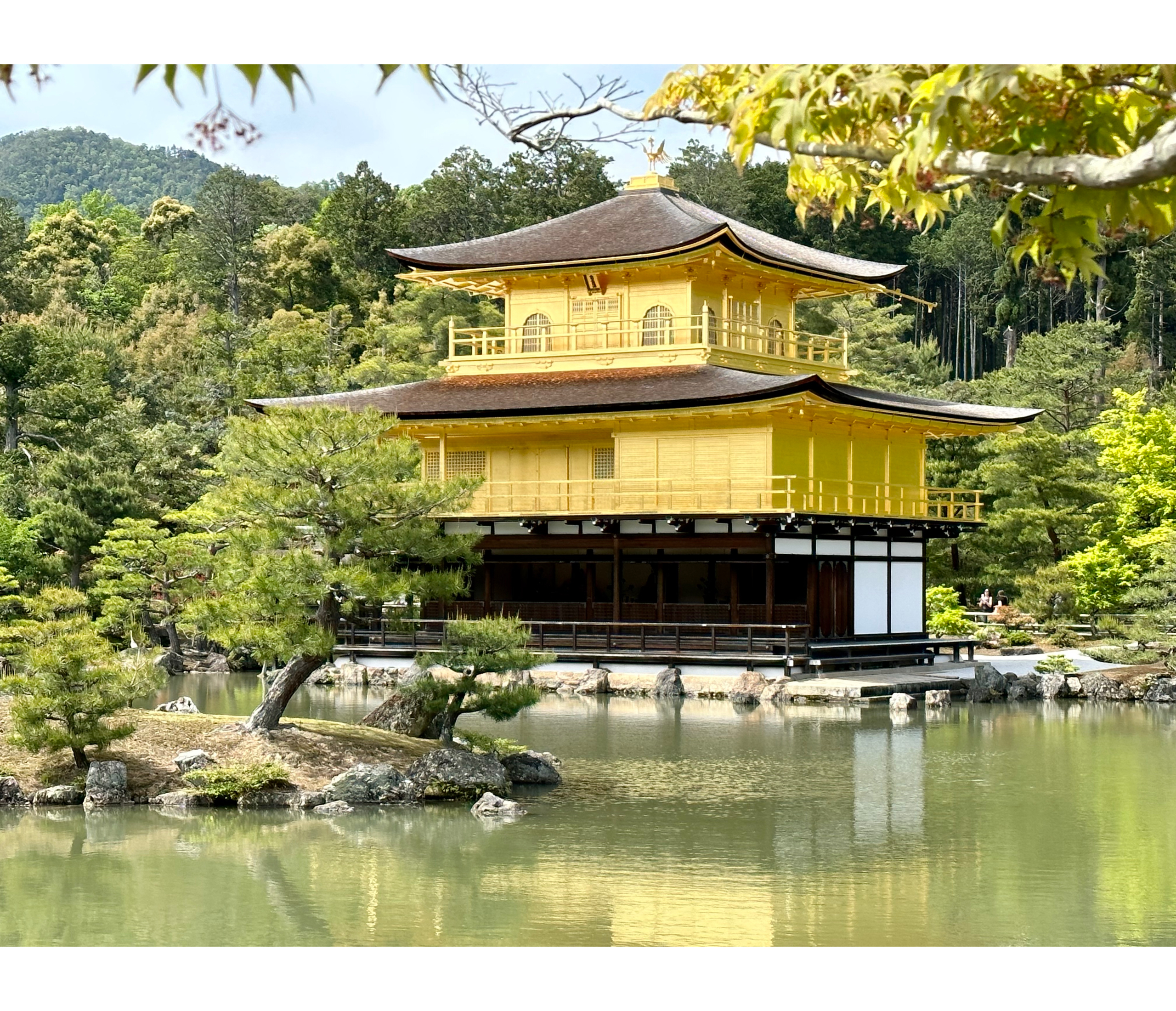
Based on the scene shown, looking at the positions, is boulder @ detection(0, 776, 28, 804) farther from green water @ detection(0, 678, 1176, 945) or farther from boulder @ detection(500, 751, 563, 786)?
boulder @ detection(500, 751, 563, 786)

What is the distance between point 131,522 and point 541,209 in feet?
86.6

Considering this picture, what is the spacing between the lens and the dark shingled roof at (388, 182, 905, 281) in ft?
95.8

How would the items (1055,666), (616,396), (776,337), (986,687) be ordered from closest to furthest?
(986,687)
(1055,666)
(616,396)
(776,337)

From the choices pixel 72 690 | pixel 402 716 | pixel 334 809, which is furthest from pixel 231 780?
pixel 402 716

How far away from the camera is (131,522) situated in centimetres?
2888

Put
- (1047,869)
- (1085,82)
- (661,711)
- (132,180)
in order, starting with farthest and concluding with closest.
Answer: (132,180) < (661,711) < (1047,869) < (1085,82)

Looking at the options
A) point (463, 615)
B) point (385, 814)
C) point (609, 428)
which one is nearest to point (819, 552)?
point (609, 428)

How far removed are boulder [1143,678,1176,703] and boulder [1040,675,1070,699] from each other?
112cm

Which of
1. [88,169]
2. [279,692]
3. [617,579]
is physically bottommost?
[279,692]

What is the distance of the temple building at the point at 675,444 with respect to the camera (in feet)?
88.4

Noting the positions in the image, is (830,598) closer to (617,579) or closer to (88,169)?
(617,579)

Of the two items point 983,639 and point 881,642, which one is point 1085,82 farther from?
point 983,639

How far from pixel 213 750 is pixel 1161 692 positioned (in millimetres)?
15369

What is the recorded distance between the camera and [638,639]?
2703 centimetres
